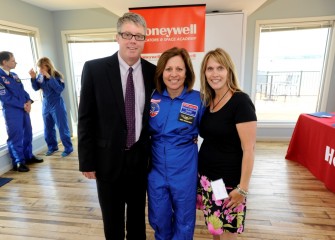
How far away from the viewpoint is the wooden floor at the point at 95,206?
1916 millimetres

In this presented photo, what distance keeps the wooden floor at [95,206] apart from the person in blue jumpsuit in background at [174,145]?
0.75 metres

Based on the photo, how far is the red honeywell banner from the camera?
7.54ft

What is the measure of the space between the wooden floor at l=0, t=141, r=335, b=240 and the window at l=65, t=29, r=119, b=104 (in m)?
2.36

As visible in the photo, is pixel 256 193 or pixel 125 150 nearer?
pixel 125 150

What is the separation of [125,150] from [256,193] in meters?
1.90

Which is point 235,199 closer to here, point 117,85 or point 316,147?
point 117,85

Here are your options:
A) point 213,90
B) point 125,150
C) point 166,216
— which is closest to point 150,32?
point 213,90

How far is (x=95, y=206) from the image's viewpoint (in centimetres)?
231

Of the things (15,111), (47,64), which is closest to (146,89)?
(15,111)

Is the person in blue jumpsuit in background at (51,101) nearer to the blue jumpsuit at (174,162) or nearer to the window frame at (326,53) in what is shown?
the blue jumpsuit at (174,162)

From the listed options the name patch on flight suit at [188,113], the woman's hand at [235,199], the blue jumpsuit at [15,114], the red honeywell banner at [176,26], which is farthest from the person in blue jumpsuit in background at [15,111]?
the woman's hand at [235,199]

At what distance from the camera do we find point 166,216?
1.31 metres

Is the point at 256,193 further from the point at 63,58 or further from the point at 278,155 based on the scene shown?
the point at 63,58

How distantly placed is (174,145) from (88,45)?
3850 millimetres
